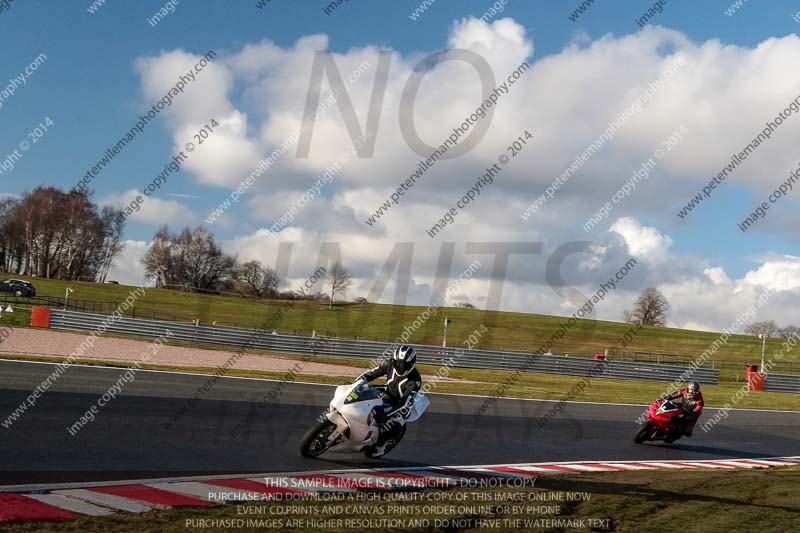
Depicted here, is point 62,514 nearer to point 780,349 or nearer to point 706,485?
point 706,485

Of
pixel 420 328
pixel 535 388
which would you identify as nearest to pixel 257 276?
pixel 420 328

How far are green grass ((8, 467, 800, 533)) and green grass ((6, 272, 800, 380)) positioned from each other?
50.1m

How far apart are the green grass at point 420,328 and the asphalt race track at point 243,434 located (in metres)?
40.0

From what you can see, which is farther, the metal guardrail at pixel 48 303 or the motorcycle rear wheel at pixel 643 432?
the metal guardrail at pixel 48 303

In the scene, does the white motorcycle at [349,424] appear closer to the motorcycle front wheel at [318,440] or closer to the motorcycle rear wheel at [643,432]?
the motorcycle front wheel at [318,440]

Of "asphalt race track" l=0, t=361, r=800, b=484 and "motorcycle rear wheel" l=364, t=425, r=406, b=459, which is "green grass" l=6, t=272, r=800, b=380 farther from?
"motorcycle rear wheel" l=364, t=425, r=406, b=459

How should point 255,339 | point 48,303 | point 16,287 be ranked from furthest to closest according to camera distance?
1. point 16,287
2. point 48,303
3. point 255,339

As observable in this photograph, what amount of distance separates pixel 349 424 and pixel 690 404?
28.9 ft

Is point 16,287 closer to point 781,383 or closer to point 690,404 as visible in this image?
point 781,383

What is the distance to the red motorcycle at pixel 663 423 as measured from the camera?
15914 millimetres

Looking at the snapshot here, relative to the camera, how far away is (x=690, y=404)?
15891 mm

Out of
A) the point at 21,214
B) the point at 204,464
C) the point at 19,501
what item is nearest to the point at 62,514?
the point at 19,501

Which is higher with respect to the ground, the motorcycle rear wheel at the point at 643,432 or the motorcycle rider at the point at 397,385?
the motorcycle rider at the point at 397,385

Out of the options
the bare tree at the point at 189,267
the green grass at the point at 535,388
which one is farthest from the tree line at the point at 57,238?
the green grass at the point at 535,388
